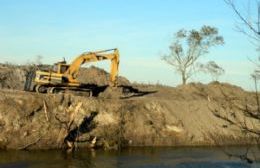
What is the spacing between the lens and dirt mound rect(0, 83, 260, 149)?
88.2 feet

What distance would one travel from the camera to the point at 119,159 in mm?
24844

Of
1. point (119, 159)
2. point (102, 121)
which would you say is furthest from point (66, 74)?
point (119, 159)

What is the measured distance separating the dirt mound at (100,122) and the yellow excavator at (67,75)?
2.34 m

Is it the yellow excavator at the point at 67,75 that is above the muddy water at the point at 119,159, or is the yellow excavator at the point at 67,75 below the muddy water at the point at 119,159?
above

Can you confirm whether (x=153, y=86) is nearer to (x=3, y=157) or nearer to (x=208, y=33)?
(x=208, y=33)

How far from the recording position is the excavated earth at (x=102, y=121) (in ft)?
88.2

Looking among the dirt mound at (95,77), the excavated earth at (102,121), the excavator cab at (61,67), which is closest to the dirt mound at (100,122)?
the excavated earth at (102,121)

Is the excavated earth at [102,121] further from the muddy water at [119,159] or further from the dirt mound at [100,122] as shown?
the muddy water at [119,159]

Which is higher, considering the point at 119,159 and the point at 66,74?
the point at 66,74

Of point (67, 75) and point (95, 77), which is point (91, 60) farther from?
point (95, 77)

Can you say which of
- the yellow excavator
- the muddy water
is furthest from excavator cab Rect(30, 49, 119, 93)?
the muddy water

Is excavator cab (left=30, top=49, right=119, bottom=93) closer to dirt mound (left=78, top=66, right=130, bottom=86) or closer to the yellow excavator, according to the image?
the yellow excavator

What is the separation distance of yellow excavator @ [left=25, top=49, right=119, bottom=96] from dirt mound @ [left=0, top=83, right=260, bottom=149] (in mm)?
2341

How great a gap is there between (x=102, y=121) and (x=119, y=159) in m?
5.87
